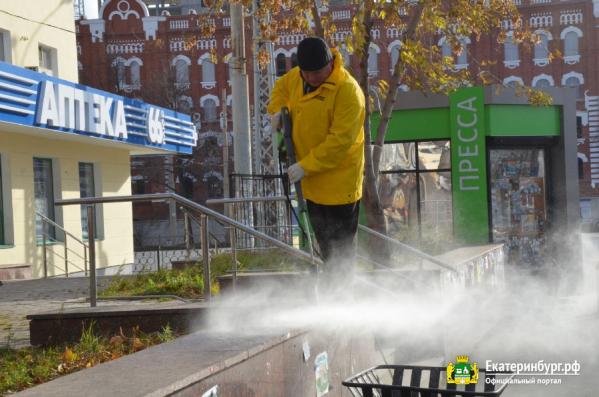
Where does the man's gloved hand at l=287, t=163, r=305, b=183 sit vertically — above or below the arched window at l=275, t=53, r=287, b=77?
below

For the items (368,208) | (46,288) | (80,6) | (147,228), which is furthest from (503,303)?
(80,6)

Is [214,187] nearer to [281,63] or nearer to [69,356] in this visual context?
[281,63]

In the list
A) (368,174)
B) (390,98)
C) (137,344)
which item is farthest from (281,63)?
(137,344)

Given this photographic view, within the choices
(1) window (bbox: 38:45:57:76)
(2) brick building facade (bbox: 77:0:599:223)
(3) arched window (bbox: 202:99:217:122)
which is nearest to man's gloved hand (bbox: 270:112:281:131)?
(1) window (bbox: 38:45:57:76)

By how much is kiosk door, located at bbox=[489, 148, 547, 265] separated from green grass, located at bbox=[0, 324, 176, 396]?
12735 millimetres

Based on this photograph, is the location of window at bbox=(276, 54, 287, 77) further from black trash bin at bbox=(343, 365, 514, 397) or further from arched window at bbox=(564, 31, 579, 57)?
black trash bin at bbox=(343, 365, 514, 397)

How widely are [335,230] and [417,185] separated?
1141cm

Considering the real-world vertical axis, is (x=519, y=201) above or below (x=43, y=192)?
below

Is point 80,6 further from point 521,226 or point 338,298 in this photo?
point 338,298

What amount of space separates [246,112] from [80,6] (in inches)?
1926

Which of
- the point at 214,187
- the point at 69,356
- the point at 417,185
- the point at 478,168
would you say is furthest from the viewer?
the point at 214,187

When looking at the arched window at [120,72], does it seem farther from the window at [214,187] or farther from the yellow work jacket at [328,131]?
the yellow work jacket at [328,131]

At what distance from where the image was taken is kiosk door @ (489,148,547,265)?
1744 cm

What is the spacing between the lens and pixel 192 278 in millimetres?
8414
